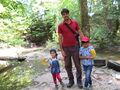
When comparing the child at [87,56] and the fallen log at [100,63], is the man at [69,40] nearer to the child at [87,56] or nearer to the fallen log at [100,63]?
the child at [87,56]

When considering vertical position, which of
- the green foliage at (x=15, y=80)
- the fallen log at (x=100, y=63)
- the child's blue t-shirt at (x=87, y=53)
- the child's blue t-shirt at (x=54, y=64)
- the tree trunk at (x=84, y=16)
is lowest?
the green foliage at (x=15, y=80)

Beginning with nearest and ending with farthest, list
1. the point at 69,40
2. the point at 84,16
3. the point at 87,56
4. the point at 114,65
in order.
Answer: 1. the point at 87,56
2. the point at 69,40
3. the point at 114,65
4. the point at 84,16

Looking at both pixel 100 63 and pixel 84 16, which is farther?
pixel 84 16

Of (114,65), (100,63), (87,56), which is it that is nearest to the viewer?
(87,56)

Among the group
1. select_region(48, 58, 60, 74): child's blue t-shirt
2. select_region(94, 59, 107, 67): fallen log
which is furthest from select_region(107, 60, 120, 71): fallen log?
select_region(48, 58, 60, 74): child's blue t-shirt

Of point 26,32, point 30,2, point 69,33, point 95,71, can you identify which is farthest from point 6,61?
point 30,2

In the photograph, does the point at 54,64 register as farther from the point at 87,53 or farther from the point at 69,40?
the point at 87,53

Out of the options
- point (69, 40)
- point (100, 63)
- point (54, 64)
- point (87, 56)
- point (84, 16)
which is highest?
point (84, 16)

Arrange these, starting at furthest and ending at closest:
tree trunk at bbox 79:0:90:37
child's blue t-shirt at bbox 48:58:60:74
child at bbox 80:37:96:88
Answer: tree trunk at bbox 79:0:90:37 < child's blue t-shirt at bbox 48:58:60:74 < child at bbox 80:37:96:88

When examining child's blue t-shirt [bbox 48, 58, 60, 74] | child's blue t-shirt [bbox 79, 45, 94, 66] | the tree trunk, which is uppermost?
the tree trunk

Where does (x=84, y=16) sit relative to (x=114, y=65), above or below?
above

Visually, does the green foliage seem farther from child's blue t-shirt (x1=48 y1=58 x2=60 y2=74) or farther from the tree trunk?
the tree trunk

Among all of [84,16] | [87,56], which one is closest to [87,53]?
[87,56]

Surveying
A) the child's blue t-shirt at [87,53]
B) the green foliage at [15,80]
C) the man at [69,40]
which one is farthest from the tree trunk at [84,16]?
the child's blue t-shirt at [87,53]
